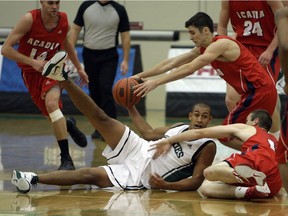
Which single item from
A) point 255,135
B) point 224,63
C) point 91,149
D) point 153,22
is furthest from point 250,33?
point 153,22

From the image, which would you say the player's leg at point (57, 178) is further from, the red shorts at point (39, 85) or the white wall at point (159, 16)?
the white wall at point (159, 16)

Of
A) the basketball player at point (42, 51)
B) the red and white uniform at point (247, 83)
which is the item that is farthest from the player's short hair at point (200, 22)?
the basketball player at point (42, 51)

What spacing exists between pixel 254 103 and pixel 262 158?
1.02m

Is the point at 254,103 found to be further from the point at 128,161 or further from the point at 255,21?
the point at 128,161

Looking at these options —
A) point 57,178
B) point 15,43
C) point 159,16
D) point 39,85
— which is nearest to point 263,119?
point 57,178

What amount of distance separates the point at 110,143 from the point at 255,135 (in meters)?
1.24

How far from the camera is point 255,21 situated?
25.0ft

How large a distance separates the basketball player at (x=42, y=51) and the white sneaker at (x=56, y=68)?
808mm

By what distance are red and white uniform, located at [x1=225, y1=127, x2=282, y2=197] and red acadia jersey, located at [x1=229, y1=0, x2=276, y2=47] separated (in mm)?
1724

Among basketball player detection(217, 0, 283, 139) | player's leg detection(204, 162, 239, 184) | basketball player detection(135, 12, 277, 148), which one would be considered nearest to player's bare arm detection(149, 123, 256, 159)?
player's leg detection(204, 162, 239, 184)

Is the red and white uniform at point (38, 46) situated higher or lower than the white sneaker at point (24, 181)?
higher

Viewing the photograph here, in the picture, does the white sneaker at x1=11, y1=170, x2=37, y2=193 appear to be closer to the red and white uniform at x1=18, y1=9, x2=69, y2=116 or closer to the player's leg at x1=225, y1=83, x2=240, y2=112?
the red and white uniform at x1=18, y1=9, x2=69, y2=116

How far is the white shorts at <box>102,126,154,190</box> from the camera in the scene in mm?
6332

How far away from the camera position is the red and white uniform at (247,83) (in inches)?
268
